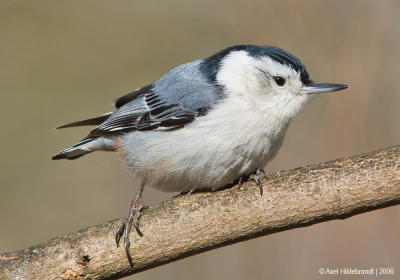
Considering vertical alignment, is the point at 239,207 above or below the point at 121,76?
below

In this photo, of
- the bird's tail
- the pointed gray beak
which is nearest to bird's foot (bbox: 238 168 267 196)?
the pointed gray beak

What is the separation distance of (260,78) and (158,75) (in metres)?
3.07

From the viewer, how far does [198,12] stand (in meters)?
6.04

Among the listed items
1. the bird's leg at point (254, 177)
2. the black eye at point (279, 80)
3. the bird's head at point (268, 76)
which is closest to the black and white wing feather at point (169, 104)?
the bird's head at point (268, 76)

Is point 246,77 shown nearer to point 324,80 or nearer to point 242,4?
point 324,80

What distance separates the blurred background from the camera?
161 inches

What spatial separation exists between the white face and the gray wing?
111 mm

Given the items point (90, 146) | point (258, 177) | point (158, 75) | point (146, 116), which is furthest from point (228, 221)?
point (158, 75)

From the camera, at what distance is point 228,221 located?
288 centimetres

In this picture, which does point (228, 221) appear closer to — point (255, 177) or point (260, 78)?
point (255, 177)

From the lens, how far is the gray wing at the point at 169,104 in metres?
3.33

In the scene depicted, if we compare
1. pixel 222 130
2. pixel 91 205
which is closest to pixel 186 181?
pixel 222 130

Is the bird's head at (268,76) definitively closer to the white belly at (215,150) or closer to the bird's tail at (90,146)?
the white belly at (215,150)

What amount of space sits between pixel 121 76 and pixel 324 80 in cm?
257
